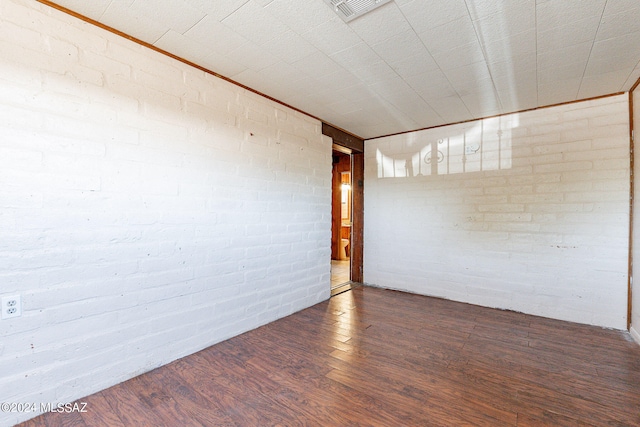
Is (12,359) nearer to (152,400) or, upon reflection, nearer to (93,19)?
(152,400)

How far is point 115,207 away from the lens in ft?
6.38

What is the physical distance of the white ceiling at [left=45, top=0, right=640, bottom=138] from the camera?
5.79 ft

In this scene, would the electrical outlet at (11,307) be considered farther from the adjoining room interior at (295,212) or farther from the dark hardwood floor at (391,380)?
the dark hardwood floor at (391,380)

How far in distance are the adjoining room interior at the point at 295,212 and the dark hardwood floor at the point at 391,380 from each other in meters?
0.02

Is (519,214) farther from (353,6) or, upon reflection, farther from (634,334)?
(353,6)

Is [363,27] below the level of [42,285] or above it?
above

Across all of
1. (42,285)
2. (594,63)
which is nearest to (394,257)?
(594,63)

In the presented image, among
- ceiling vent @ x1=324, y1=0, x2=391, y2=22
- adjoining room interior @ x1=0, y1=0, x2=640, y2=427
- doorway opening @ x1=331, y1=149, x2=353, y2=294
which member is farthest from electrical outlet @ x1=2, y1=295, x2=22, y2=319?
doorway opening @ x1=331, y1=149, x2=353, y2=294

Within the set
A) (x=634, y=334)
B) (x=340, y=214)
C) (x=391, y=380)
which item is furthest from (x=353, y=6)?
(x=340, y=214)

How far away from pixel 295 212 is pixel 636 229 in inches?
134

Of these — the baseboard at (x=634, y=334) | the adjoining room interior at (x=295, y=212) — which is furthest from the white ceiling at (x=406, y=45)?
the baseboard at (x=634, y=334)

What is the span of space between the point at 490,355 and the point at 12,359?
3.27m

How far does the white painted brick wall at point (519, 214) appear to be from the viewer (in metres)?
2.99

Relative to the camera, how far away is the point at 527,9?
174 centimetres
